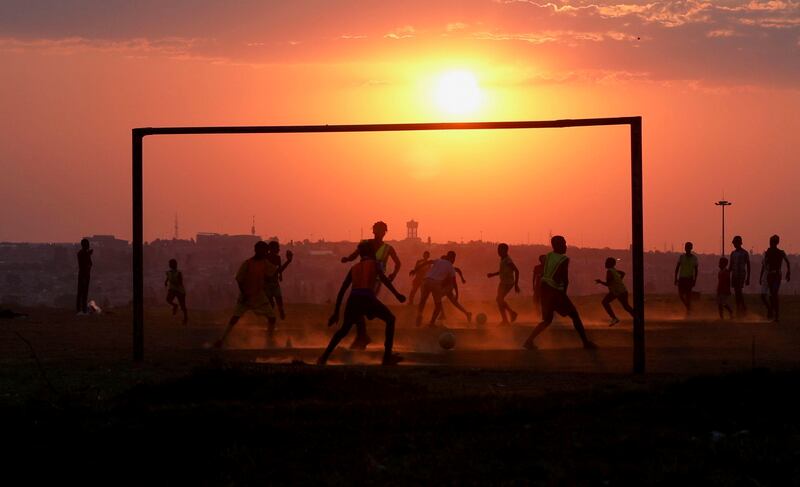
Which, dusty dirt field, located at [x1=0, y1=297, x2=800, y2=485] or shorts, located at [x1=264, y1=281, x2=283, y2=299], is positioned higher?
shorts, located at [x1=264, y1=281, x2=283, y2=299]

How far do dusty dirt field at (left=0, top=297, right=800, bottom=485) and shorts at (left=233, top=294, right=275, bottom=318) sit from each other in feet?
15.1

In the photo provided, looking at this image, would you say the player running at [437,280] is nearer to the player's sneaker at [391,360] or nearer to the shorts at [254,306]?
the shorts at [254,306]

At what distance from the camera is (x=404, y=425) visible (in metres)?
12.4

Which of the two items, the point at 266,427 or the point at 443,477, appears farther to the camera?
the point at 266,427

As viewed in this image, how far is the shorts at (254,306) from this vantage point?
24.3m

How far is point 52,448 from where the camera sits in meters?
11.9

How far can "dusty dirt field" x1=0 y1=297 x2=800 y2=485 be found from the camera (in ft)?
35.2

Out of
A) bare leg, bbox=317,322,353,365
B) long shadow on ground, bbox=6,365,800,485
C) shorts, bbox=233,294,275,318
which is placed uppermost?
shorts, bbox=233,294,275,318

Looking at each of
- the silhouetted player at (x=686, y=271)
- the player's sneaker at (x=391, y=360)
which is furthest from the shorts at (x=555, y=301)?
the silhouetted player at (x=686, y=271)

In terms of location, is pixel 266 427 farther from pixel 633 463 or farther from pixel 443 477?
pixel 633 463

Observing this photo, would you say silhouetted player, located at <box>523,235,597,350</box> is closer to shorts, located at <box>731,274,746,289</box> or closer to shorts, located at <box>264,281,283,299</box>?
shorts, located at <box>264,281,283,299</box>

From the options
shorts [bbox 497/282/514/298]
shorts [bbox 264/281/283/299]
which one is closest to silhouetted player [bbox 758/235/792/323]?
shorts [bbox 497/282/514/298]

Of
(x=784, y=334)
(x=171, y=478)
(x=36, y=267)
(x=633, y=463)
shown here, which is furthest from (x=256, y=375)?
Answer: (x=36, y=267)

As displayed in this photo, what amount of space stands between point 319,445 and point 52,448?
2197 mm
